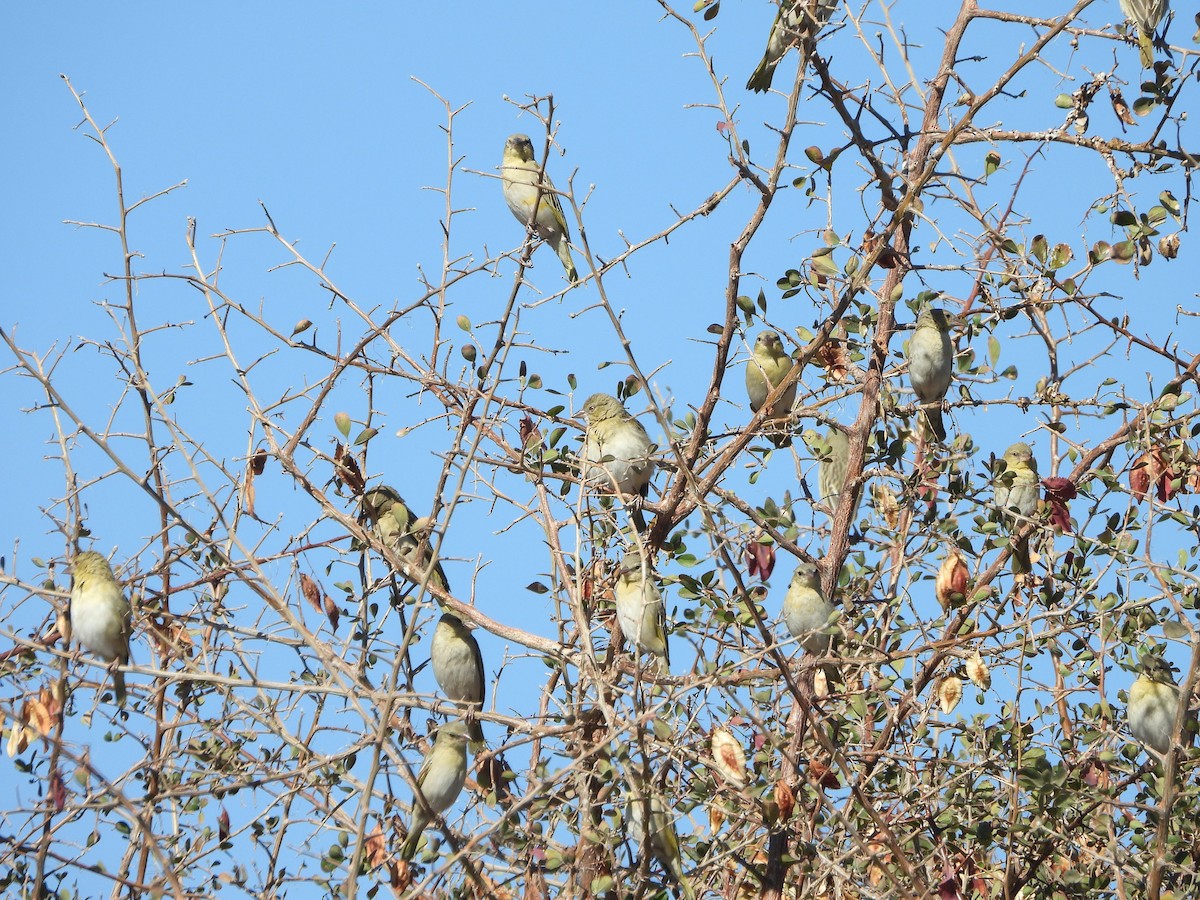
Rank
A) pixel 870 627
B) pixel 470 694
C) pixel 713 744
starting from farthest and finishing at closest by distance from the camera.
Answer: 1. pixel 470 694
2. pixel 870 627
3. pixel 713 744

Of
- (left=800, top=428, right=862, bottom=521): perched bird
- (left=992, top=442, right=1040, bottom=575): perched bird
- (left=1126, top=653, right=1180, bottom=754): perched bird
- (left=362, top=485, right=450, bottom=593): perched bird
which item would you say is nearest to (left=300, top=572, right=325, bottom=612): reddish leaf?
(left=362, top=485, right=450, bottom=593): perched bird

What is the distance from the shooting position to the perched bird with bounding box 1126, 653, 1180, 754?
13.6 ft

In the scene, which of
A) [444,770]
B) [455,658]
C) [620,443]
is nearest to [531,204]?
[620,443]

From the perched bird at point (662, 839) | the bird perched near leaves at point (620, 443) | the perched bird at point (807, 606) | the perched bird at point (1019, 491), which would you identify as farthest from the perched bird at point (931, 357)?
the perched bird at point (662, 839)

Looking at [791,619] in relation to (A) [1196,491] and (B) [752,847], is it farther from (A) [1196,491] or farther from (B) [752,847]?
(A) [1196,491]

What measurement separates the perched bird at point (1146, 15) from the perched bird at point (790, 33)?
39.4 inches

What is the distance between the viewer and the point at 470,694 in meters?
5.02

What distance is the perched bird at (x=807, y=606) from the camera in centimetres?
422

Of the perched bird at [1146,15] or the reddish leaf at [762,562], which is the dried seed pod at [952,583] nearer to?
the reddish leaf at [762,562]

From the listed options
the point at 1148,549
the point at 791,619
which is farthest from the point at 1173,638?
the point at 791,619

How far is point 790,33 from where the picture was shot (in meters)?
3.89

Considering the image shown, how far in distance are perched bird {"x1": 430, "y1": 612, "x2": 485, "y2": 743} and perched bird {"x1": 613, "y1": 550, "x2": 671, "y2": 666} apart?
0.88 metres

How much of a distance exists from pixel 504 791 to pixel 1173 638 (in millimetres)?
2053

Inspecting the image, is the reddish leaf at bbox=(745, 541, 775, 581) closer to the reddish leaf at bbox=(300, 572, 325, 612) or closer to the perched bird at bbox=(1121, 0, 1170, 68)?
the reddish leaf at bbox=(300, 572, 325, 612)
